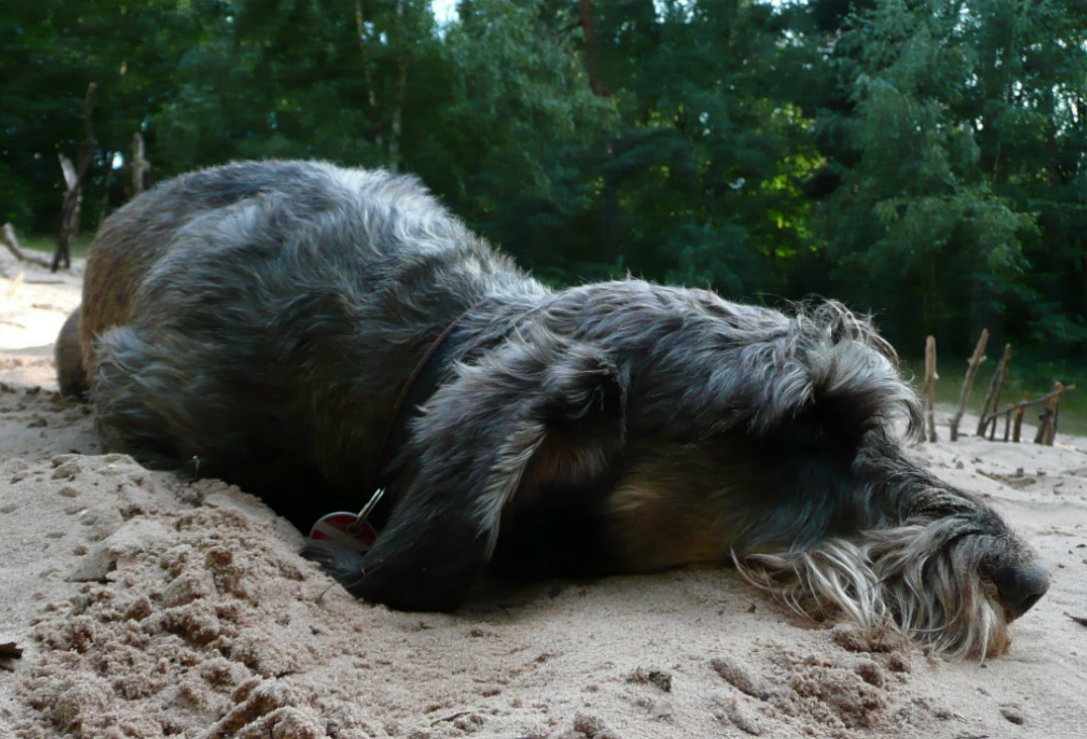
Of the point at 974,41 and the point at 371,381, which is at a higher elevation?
the point at 974,41

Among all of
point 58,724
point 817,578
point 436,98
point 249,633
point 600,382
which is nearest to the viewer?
point 58,724

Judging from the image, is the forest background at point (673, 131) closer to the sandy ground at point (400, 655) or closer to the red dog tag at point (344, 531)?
the red dog tag at point (344, 531)

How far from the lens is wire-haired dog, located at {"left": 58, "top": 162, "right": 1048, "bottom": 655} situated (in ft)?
9.76

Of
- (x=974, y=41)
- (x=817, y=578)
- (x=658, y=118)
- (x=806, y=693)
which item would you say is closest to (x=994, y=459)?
(x=817, y=578)

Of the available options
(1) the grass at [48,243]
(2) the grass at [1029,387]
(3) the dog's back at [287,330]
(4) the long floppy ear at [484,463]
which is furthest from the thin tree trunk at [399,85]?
(4) the long floppy ear at [484,463]

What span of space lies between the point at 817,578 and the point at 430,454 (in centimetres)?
113

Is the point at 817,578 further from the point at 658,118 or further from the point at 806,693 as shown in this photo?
the point at 658,118

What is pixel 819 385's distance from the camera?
123 inches

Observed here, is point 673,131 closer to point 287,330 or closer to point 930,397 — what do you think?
point 930,397

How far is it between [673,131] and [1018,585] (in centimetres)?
2054

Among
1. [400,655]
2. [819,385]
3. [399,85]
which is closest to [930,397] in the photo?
[819,385]

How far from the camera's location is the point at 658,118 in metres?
23.2

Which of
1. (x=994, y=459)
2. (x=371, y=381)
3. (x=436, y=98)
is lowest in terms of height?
(x=994, y=459)

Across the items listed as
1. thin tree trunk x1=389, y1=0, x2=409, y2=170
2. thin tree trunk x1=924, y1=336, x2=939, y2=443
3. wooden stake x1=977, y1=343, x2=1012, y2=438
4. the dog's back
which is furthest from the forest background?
the dog's back
